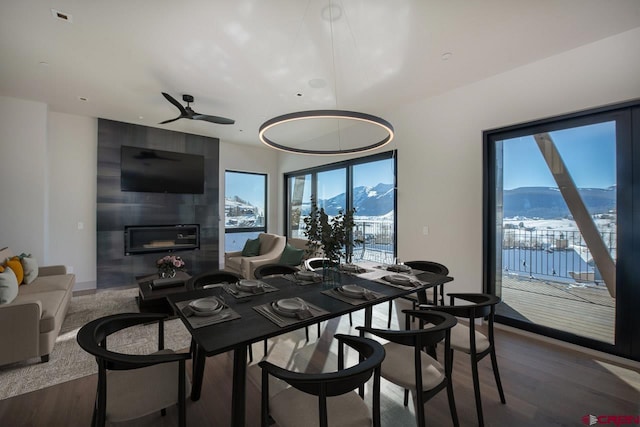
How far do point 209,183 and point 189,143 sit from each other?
93 centimetres

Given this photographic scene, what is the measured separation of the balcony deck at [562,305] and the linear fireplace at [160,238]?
565cm

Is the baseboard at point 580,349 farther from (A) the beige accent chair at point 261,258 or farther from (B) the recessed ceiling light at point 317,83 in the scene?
(B) the recessed ceiling light at point 317,83

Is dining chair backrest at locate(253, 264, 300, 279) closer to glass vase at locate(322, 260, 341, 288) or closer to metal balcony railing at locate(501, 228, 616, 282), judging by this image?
glass vase at locate(322, 260, 341, 288)

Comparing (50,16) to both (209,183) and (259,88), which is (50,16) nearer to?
(259,88)

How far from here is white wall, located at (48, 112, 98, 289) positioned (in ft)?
15.6

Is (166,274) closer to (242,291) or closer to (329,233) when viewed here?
(242,291)

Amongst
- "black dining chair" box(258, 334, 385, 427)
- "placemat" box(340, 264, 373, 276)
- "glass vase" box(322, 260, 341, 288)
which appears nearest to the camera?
"black dining chair" box(258, 334, 385, 427)

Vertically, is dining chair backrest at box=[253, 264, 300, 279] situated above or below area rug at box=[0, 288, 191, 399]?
above

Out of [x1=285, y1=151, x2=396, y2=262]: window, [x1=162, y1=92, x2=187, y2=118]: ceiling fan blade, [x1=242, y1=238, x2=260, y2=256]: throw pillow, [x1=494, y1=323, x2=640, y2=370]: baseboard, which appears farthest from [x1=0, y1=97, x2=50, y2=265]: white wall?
[x1=494, y1=323, x2=640, y2=370]: baseboard

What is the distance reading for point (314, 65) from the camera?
Result: 3.14 meters

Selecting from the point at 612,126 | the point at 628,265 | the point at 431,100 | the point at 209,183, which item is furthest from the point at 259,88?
the point at 628,265

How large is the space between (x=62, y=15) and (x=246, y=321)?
3.04m

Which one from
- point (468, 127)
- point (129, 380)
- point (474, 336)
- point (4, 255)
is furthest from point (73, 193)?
point (468, 127)

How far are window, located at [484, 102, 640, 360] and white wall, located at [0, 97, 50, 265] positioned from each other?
6.41 meters
